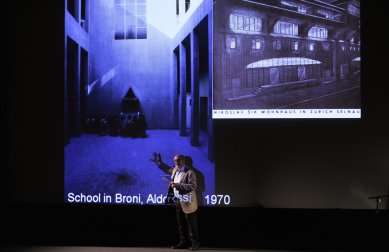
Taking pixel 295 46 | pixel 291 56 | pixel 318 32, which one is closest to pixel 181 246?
pixel 291 56

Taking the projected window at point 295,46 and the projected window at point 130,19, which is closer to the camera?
the projected window at point 295,46

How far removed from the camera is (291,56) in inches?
225

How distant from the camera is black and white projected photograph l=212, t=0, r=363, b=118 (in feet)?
18.7

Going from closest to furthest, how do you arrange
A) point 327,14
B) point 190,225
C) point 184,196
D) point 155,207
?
point 184,196 < point 190,225 < point 327,14 < point 155,207

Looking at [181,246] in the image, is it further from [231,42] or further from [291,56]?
[291,56]

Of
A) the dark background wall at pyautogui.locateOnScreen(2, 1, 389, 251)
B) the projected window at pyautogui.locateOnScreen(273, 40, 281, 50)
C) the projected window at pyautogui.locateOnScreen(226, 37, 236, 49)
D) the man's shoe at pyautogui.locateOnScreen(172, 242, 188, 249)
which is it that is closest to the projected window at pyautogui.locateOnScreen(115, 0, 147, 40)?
the dark background wall at pyautogui.locateOnScreen(2, 1, 389, 251)

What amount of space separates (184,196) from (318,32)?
107 inches

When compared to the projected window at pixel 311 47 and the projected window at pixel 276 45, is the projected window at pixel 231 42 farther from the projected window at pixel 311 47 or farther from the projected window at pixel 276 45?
the projected window at pixel 311 47

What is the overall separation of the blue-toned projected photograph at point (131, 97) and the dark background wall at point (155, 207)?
0.68ft

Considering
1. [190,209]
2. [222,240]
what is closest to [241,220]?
[222,240]

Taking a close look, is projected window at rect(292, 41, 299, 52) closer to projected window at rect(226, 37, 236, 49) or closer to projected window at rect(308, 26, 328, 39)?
projected window at rect(308, 26, 328, 39)

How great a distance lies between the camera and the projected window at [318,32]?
18.7 feet

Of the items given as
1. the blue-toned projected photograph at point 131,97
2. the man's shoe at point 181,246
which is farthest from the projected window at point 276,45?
the man's shoe at point 181,246

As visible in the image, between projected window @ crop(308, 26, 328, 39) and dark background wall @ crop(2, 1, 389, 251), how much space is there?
1.70 ft
